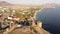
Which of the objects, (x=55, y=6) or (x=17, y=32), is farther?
(x=55, y=6)

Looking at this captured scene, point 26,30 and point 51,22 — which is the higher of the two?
point 26,30

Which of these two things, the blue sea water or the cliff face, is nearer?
the cliff face

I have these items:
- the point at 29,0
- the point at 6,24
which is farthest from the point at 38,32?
the point at 29,0

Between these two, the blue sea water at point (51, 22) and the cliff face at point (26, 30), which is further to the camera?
the blue sea water at point (51, 22)

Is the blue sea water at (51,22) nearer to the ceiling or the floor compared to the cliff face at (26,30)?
nearer to the floor

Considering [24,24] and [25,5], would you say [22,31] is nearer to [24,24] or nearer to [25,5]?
[24,24]

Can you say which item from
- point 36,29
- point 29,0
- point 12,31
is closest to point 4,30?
point 12,31

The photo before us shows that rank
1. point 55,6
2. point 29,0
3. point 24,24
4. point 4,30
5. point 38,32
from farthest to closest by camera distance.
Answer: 1. point 55,6
2. point 29,0
3. point 24,24
4. point 38,32
5. point 4,30

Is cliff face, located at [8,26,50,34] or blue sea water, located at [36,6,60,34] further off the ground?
cliff face, located at [8,26,50,34]

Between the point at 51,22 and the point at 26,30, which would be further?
the point at 51,22

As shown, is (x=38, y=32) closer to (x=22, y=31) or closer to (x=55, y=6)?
(x=22, y=31)

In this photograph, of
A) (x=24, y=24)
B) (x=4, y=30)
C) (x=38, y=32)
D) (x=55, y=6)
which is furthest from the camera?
(x=55, y=6)
